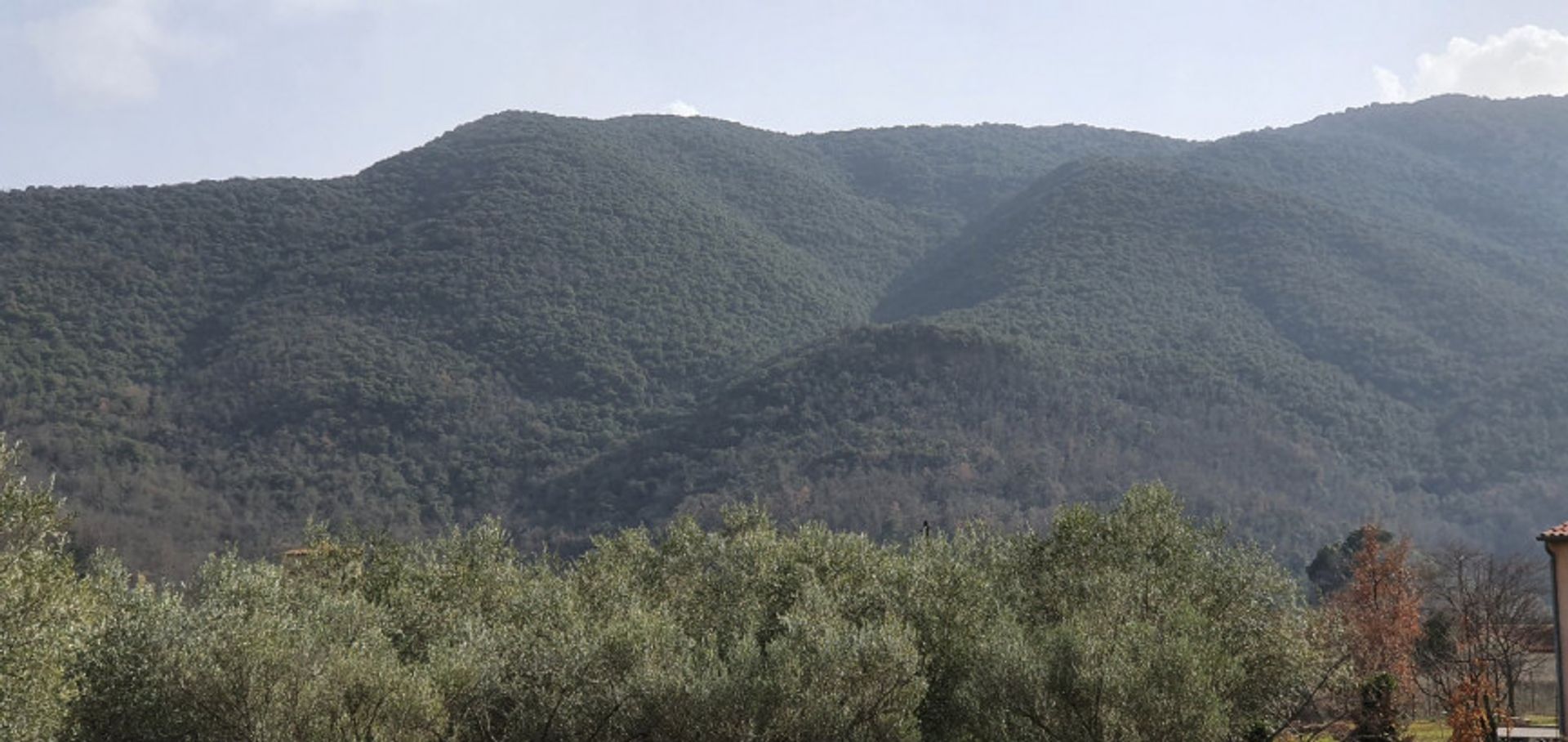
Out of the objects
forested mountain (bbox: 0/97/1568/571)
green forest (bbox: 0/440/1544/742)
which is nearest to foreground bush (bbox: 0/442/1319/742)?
green forest (bbox: 0/440/1544/742)

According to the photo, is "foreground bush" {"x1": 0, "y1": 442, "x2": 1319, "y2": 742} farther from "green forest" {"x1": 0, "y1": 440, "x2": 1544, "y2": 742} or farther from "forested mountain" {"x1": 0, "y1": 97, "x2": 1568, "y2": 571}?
"forested mountain" {"x1": 0, "y1": 97, "x2": 1568, "y2": 571}

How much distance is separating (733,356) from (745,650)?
88.6 metres

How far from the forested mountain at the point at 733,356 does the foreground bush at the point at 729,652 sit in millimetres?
41772

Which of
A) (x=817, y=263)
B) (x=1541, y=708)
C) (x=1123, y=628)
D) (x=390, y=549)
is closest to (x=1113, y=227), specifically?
(x=817, y=263)

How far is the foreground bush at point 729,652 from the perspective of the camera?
21016 mm

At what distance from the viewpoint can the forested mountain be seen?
8569cm

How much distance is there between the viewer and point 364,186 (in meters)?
141

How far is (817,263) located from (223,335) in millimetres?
62184

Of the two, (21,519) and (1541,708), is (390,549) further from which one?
(1541,708)

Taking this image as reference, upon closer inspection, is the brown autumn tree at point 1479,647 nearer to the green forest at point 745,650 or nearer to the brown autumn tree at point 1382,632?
the green forest at point 745,650

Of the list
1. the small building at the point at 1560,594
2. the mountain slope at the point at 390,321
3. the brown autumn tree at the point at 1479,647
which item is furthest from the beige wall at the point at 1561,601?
the mountain slope at the point at 390,321

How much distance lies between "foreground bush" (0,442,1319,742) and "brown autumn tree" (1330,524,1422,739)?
310cm

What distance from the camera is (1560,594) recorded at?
26.8 m

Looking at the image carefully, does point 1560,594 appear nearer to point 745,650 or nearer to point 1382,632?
point 1382,632
